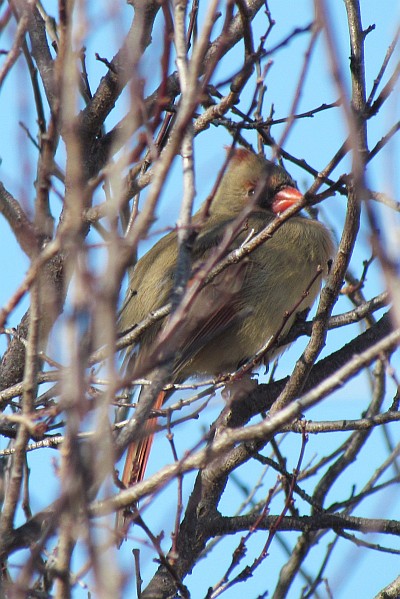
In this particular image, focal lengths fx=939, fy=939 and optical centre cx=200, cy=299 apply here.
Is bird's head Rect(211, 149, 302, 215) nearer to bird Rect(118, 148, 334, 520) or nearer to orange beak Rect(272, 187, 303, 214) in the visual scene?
orange beak Rect(272, 187, 303, 214)

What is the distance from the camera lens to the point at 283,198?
229 inches

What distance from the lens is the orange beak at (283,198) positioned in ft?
19.0

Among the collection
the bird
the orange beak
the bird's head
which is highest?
the bird's head

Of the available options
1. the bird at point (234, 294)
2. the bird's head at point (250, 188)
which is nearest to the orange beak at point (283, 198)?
the bird's head at point (250, 188)

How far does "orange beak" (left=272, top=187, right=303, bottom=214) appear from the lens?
5797 mm

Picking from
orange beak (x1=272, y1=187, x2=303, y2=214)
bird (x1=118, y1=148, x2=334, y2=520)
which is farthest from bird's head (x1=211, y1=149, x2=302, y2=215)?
bird (x1=118, y1=148, x2=334, y2=520)

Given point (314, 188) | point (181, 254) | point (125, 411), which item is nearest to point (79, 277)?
point (181, 254)

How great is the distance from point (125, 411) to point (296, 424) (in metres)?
1.41

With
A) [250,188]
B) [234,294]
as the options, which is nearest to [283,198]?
[250,188]

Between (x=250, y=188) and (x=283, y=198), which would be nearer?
(x=283, y=198)

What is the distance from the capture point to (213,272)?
3.19 meters

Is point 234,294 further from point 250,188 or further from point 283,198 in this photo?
point 250,188

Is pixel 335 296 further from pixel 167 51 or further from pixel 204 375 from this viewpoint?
pixel 204 375

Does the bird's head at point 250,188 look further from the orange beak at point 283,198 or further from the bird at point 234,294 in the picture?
the bird at point 234,294
